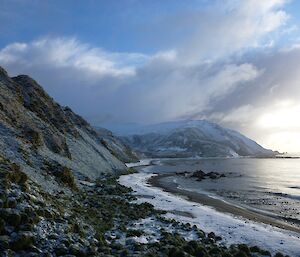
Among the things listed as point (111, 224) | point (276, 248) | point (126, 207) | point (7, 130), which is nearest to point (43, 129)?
point (7, 130)

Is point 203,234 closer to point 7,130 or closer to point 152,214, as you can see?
point 152,214

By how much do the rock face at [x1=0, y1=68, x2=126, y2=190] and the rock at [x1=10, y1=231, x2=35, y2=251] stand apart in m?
15.7

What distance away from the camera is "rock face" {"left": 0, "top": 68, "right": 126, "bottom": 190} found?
127ft

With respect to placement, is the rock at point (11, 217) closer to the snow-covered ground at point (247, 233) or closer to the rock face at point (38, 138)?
the rock face at point (38, 138)

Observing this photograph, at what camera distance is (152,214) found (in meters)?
33.8

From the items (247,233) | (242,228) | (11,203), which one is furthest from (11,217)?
(242,228)

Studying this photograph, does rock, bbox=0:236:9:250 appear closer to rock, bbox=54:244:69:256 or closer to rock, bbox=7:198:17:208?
rock, bbox=54:244:69:256

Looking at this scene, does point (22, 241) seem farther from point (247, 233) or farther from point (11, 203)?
point (247, 233)

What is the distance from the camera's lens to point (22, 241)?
17453mm

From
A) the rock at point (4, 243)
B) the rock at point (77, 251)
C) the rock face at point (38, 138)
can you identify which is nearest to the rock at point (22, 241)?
the rock at point (4, 243)

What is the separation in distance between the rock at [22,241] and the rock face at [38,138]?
15.7m

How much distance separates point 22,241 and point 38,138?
111 ft

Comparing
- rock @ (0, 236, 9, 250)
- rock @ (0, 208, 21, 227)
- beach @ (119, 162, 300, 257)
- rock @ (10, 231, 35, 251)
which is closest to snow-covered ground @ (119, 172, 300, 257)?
beach @ (119, 162, 300, 257)

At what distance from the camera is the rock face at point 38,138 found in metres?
38.8
